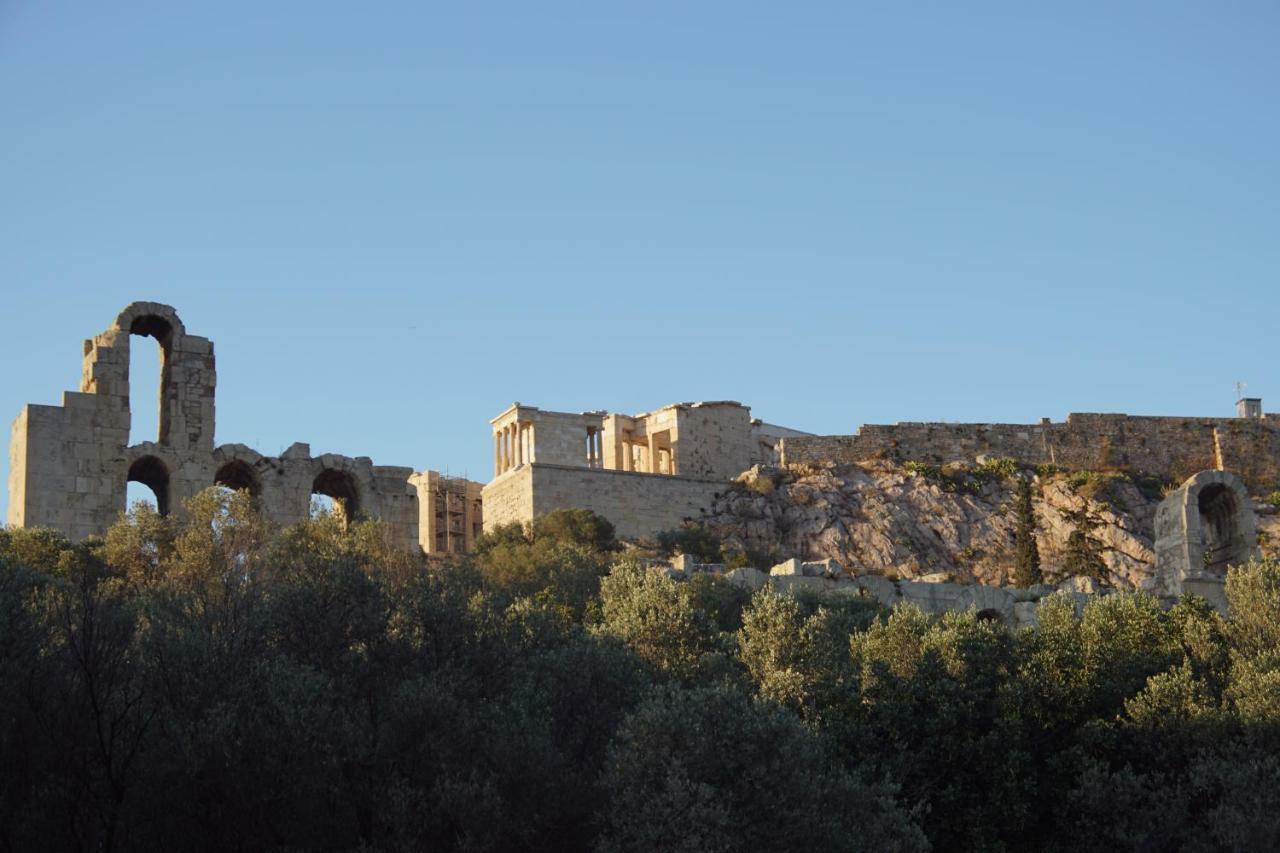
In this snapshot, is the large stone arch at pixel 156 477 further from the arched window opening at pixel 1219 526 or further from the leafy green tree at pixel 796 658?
the arched window opening at pixel 1219 526

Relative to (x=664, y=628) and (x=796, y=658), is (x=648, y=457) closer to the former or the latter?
(x=664, y=628)

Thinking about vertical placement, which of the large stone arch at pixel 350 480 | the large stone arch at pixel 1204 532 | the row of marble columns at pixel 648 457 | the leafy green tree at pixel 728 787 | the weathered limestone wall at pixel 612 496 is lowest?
the leafy green tree at pixel 728 787

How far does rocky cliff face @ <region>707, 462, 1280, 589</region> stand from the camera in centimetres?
5128

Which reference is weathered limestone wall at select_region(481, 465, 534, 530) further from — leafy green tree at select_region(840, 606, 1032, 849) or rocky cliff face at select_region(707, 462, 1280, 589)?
leafy green tree at select_region(840, 606, 1032, 849)

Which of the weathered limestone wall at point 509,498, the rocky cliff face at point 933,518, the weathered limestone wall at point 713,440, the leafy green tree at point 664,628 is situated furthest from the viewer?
the weathered limestone wall at point 713,440

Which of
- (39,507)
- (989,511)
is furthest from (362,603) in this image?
(989,511)

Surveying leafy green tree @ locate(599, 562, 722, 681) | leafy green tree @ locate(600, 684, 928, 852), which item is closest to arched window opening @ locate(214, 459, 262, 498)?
leafy green tree @ locate(599, 562, 722, 681)

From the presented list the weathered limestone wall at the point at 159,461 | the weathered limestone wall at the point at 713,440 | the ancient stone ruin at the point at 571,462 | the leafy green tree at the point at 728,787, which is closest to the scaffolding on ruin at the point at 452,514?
the ancient stone ruin at the point at 571,462

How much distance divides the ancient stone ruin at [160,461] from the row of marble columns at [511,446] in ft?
60.1

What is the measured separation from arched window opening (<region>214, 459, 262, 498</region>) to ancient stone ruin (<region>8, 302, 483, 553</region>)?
2 centimetres

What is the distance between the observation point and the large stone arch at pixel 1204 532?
3647cm

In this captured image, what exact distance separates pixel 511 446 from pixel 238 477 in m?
20.1

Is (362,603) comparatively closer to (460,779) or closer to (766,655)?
(460,779)

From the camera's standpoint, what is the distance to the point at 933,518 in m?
53.2
